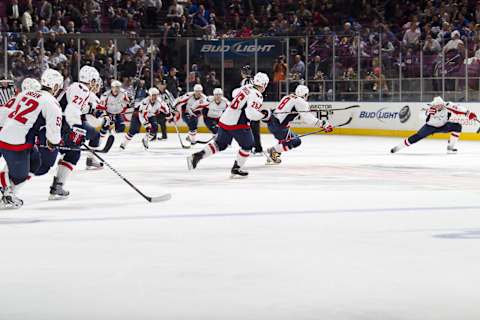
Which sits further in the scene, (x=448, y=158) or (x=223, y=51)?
(x=223, y=51)

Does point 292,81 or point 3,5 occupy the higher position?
point 3,5

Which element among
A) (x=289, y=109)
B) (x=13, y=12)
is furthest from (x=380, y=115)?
(x=13, y=12)

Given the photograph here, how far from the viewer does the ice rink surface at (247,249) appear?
13.6 feet

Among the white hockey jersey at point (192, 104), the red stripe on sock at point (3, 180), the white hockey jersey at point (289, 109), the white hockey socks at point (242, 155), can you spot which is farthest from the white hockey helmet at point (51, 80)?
the white hockey jersey at point (192, 104)

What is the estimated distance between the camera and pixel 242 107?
10742 mm

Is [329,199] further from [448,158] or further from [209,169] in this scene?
[448,158]

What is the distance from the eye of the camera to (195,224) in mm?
6840

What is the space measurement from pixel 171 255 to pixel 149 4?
18806 millimetres

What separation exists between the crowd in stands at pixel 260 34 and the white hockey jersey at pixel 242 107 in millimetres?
7979

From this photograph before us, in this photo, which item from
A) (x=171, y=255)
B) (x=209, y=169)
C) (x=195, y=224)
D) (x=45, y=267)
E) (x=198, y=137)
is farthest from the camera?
(x=198, y=137)

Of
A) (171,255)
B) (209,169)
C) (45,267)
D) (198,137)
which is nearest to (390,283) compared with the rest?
(171,255)

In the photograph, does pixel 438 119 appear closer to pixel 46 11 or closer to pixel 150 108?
pixel 150 108

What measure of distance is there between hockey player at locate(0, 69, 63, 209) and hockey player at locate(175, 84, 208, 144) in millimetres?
9577

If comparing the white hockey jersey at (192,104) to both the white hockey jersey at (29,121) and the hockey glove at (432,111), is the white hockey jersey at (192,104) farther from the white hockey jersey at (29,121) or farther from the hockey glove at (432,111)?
the white hockey jersey at (29,121)
